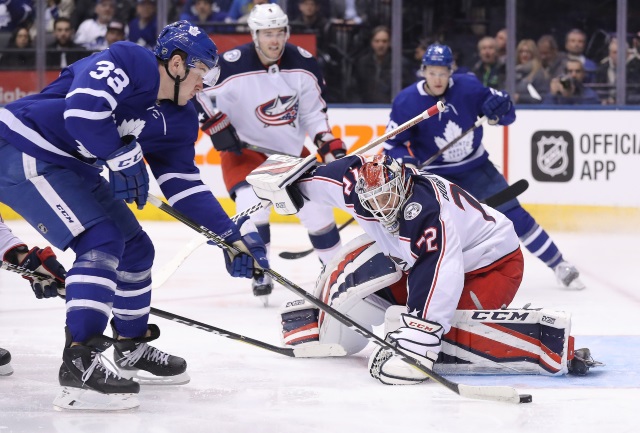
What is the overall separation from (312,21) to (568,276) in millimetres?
2746

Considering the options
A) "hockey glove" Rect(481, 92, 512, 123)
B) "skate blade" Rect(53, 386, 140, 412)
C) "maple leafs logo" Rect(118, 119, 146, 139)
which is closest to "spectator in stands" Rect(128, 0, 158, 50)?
"hockey glove" Rect(481, 92, 512, 123)

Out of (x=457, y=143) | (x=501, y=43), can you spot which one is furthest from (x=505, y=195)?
(x=501, y=43)

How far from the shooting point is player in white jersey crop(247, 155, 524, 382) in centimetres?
322

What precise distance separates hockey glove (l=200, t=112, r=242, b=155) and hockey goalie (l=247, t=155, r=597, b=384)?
125cm

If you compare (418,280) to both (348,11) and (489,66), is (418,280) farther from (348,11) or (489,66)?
(348,11)

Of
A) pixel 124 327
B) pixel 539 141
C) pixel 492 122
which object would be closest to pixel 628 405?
pixel 124 327

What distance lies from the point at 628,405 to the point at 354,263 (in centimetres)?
92

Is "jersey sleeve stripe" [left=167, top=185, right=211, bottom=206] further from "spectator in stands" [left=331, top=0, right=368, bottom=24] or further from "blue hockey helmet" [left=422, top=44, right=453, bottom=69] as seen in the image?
"spectator in stands" [left=331, top=0, right=368, bottom=24]

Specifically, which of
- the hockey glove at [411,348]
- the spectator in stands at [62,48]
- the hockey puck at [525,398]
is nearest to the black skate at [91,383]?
the hockey glove at [411,348]

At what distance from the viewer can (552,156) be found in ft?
21.8

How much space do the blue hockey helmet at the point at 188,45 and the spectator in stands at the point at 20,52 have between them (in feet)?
15.2

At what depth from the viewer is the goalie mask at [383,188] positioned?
3.25 m

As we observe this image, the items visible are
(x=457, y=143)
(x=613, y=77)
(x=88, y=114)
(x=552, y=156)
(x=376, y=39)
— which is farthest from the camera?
(x=376, y=39)

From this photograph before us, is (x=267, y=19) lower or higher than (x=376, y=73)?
higher
